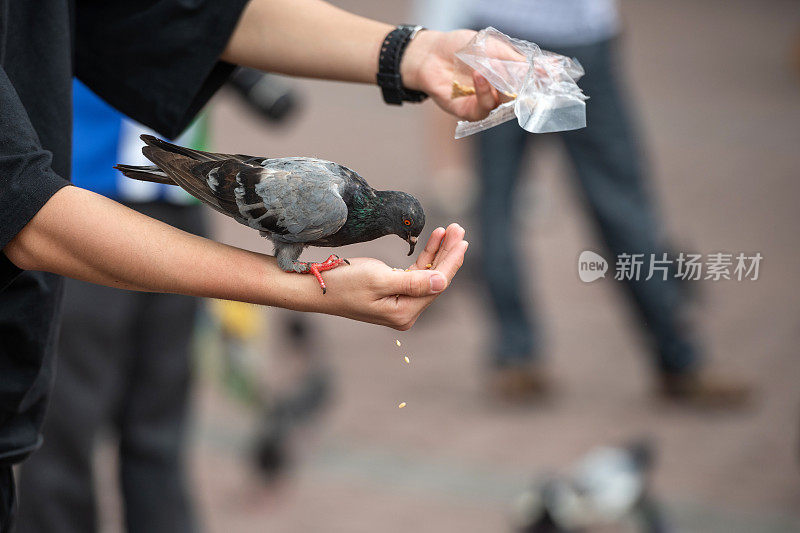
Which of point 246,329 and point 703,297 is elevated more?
point 703,297

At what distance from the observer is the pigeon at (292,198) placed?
154cm

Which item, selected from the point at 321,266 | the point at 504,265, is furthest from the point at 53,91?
the point at 504,265

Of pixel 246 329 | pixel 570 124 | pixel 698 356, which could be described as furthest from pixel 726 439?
pixel 570 124

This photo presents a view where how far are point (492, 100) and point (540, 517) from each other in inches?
72.5

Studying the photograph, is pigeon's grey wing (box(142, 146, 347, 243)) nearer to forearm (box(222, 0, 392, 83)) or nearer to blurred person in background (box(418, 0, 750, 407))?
forearm (box(222, 0, 392, 83))

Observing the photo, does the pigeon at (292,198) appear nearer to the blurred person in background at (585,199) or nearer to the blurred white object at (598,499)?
the blurred person in background at (585,199)

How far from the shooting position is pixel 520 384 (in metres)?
4.75

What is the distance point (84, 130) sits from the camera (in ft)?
9.50

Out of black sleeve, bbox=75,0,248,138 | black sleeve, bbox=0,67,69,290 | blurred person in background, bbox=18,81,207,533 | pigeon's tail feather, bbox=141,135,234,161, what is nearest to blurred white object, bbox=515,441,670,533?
blurred person in background, bbox=18,81,207,533

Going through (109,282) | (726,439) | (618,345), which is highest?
(109,282)

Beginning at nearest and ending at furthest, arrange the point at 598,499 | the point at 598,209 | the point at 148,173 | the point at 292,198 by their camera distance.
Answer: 1. the point at 292,198
2. the point at 148,173
3. the point at 598,499
4. the point at 598,209

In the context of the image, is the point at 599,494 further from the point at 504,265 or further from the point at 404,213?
the point at 404,213

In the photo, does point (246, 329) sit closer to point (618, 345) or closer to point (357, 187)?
point (618, 345)

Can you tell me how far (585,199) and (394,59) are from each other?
253cm
